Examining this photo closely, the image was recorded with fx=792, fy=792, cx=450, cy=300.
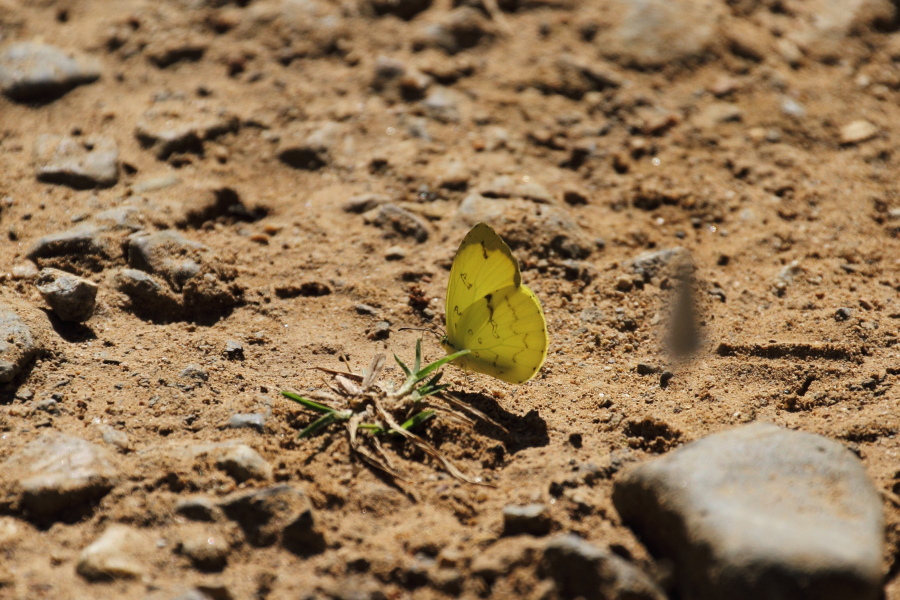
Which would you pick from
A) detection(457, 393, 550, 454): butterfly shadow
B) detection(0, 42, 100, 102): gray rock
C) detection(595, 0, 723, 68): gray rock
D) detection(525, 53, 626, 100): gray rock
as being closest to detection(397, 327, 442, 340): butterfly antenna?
detection(457, 393, 550, 454): butterfly shadow

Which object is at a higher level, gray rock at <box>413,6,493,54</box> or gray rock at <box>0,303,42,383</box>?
gray rock at <box>413,6,493,54</box>

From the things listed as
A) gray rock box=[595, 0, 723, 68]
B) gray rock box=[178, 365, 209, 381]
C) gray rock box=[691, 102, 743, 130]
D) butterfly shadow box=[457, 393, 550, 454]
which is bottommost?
butterfly shadow box=[457, 393, 550, 454]

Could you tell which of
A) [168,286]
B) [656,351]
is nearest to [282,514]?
[168,286]

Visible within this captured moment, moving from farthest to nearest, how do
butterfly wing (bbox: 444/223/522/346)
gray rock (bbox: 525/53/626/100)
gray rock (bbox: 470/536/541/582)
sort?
gray rock (bbox: 525/53/626/100) < butterfly wing (bbox: 444/223/522/346) < gray rock (bbox: 470/536/541/582)

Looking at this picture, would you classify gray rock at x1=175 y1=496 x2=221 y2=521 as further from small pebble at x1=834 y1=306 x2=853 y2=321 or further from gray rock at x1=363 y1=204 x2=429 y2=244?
small pebble at x1=834 y1=306 x2=853 y2=321

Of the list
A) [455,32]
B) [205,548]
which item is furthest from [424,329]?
[455,32]

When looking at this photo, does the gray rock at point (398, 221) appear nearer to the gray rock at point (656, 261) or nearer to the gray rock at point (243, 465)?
the gray rock at point (656, 261)

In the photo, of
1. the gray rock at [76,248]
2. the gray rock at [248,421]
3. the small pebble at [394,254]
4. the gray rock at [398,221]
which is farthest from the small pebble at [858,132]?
the gray rock at [76,248]
